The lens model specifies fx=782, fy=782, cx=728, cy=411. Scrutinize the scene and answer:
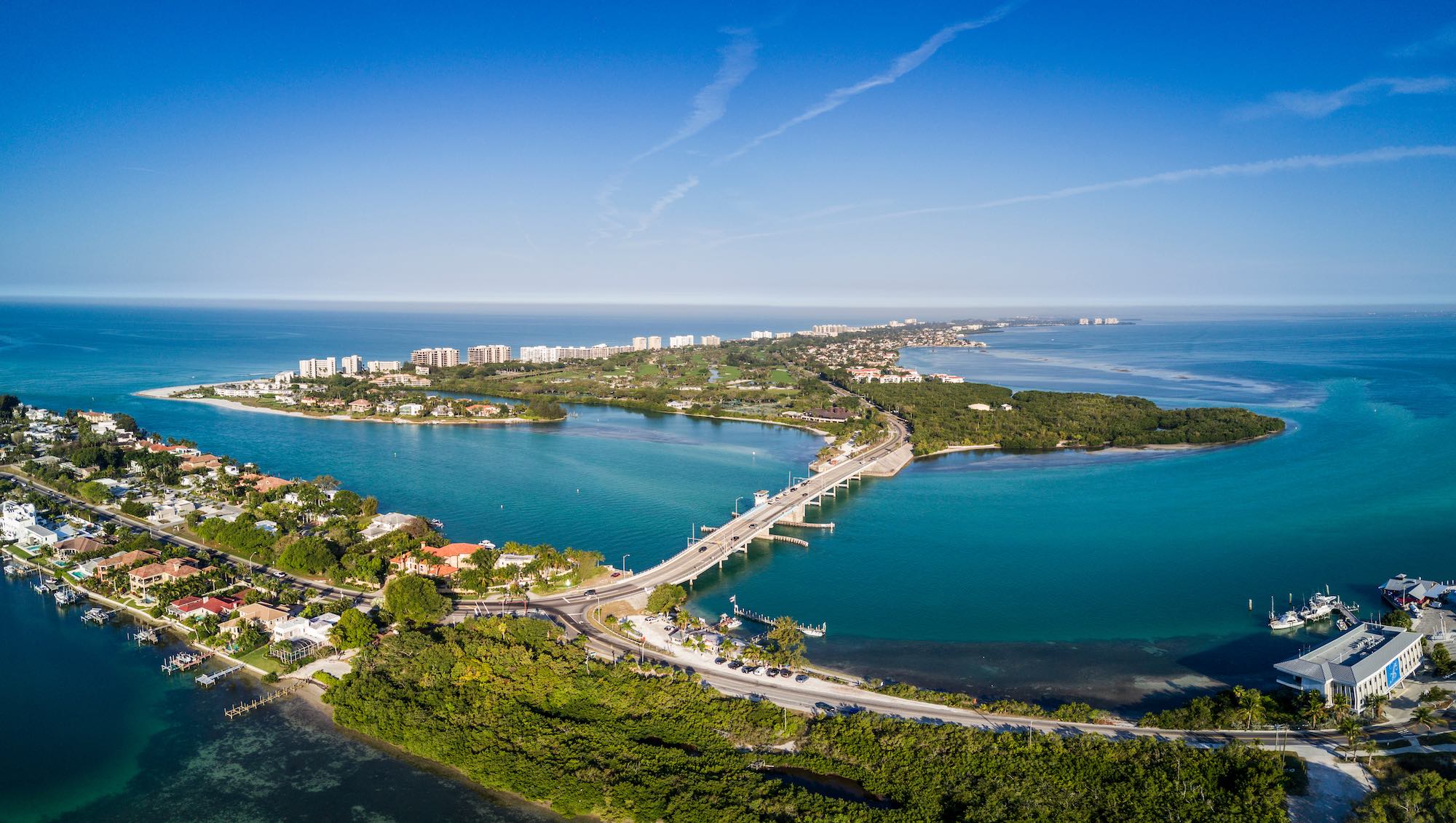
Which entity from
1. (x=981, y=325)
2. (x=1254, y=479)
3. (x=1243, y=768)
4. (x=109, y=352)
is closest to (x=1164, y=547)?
(x=1254, y=479)

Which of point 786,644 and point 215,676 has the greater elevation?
point 786,644

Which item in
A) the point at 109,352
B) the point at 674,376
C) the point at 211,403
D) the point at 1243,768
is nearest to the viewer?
the point at 1243,768

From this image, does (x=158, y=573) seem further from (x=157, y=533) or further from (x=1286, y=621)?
(x=1286, y=621)

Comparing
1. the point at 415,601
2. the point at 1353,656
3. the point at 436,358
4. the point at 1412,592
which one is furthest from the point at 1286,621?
the point at 436,358

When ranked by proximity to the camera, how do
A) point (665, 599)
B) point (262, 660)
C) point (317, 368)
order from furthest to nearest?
1. point (317, 368)
2. point (665, 599)
3. point (262, 660)

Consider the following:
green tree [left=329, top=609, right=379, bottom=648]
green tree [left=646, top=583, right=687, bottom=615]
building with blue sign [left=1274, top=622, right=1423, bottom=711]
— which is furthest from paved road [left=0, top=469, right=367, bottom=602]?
building with blue sign [left=1274, top=622, right=1423, bottom=711]

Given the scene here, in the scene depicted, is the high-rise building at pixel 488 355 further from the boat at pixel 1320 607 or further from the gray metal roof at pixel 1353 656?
the gray metal roof at pixel 1353 656

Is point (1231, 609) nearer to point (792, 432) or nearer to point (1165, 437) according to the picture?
point (1165, 437)

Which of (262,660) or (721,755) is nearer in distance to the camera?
(721,755)
